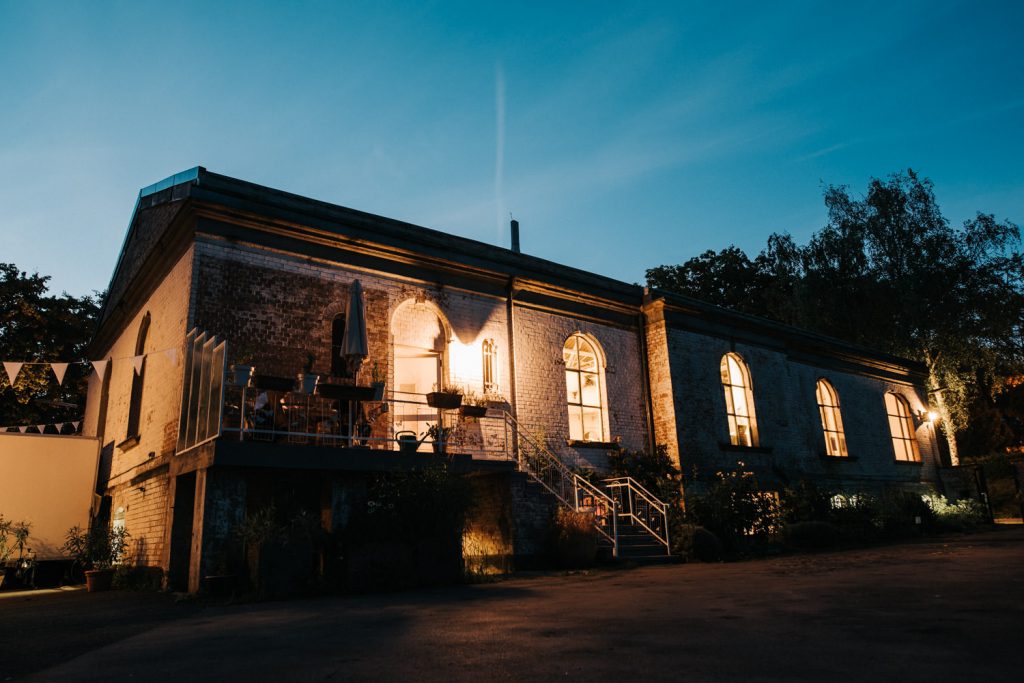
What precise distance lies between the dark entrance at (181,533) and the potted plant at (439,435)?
355cm

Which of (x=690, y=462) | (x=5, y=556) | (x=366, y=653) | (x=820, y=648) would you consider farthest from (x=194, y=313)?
(x=690, y=462)

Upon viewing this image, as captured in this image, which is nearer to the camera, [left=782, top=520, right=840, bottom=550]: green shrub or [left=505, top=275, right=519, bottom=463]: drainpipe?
[left=505, top=275, right=519, bottom=463]: drainpipe

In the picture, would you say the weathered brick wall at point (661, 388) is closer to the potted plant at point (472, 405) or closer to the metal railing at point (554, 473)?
the metal railing at point (554, 473)

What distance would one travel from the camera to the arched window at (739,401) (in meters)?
16.7

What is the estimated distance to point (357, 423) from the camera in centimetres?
1060

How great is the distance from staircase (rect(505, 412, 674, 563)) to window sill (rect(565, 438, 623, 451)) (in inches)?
24.6

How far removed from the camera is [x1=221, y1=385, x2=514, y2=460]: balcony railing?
9656mm

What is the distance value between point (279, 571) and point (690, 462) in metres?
9.70

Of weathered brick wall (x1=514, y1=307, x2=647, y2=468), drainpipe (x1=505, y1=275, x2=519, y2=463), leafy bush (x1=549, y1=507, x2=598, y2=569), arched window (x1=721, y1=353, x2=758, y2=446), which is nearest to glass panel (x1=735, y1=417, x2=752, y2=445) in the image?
arched window (x1=721, y1=353, x2=758, y2=446)

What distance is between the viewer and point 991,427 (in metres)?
30.0

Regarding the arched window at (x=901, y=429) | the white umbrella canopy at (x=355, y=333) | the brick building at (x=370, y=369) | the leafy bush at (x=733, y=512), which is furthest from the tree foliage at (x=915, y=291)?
the white umbrella canopy at (x=355, y=333)

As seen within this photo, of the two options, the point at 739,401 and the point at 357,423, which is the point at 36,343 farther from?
the point at 739,401

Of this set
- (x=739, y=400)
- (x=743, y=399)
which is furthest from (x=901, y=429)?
(x=739, y=400)

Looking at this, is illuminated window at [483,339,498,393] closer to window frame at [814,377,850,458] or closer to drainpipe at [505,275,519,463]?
drainpipe at [505,275,519,463]
